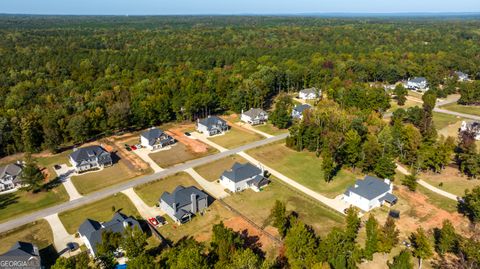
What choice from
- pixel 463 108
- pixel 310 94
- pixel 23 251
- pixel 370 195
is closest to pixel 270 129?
pixel 310 94

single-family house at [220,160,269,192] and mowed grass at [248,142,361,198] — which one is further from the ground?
single-family house at [220,160,269,192]

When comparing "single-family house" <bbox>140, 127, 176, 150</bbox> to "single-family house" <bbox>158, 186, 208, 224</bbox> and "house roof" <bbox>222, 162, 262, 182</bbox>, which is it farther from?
"single-family house" <bbox>158, 186, 208, 224</bbox>

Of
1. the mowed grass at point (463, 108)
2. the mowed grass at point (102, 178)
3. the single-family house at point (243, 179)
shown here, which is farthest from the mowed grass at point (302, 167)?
the mowed grass at point (463, 108)

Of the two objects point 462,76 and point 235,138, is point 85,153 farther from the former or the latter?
point 462,76

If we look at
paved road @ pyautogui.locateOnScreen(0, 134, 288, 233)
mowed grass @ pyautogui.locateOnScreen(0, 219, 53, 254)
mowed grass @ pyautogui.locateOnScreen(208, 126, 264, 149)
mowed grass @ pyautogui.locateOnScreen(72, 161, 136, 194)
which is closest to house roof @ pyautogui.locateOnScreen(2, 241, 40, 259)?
mowed grass @ pyautogui.locateOnScreen(0, 219, 53, 254)

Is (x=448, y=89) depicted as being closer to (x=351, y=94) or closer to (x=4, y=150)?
(x=351, y=94)

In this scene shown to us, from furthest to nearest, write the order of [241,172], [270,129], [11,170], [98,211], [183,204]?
[270,129]
[11,170]
[241,172]
[98,211]
[183,204]

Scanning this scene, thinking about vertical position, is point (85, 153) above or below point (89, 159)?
above
